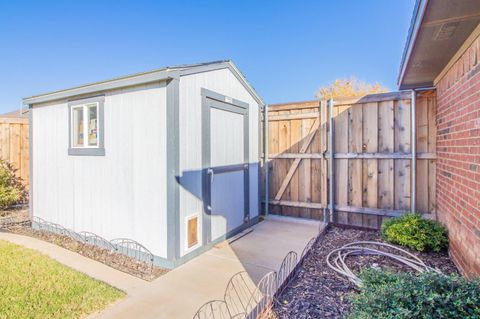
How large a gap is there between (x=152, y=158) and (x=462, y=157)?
12.6ft

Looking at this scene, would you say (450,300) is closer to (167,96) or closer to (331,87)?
(167,96)

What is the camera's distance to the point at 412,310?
1569 mm

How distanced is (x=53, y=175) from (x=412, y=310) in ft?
18.6

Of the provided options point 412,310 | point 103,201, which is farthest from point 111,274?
point 412,310

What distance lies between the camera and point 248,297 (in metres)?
2.73

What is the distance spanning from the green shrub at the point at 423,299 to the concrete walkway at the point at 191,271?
1.59 meters

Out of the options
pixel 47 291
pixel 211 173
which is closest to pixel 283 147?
pixel 211 173

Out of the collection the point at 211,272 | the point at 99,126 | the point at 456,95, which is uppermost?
the point at 456,95

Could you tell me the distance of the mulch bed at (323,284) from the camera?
2.40 meters

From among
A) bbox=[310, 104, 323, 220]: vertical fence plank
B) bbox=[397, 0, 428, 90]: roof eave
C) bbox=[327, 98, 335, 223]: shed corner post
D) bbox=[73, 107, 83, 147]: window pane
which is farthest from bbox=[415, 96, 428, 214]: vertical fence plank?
bbox=[73, 107, 83, 147]: window pane

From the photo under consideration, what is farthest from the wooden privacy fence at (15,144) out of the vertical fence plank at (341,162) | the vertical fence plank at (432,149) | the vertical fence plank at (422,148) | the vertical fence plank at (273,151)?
the vertical fence plank at (432,149)

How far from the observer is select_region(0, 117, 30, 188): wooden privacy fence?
645 centimetres

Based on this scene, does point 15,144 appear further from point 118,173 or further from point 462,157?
point 462,157

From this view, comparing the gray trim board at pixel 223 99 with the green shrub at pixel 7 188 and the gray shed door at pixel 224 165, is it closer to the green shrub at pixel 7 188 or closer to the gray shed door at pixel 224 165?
the gray shed door at pixel 224 165
